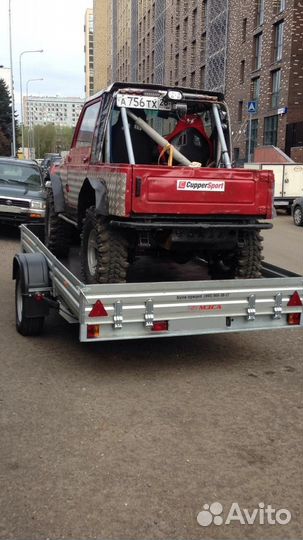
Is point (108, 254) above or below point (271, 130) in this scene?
below

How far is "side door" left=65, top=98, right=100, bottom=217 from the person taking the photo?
654 centimetres

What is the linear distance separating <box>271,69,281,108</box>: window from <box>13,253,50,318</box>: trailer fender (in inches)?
1295

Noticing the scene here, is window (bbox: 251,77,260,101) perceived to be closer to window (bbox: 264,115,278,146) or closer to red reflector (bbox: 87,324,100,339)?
window (bbox: 264,115,278,146)

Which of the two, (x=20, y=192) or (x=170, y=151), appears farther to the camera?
(x=20, y=192)

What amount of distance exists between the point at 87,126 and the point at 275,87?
3259 centimetres

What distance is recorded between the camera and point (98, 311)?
466 centimetres

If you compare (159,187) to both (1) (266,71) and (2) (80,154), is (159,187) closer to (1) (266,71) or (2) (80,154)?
(2) (80,154)

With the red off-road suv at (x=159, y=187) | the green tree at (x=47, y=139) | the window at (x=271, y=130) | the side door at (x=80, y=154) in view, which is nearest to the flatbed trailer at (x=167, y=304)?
the red off-road suv at (x=159, y=187)

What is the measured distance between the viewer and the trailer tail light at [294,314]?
17.3 ft

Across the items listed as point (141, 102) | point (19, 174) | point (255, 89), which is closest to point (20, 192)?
point (19, 174)

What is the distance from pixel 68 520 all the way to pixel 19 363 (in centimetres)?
250

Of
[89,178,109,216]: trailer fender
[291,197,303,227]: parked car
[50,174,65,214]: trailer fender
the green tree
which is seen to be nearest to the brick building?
[291,197,303,227]: parked car

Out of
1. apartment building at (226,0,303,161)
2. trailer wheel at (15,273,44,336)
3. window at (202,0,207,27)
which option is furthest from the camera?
window at (202,0,207,27)

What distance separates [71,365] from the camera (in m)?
5.32
